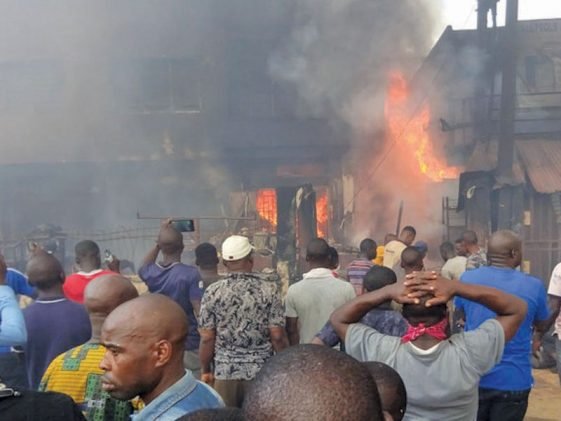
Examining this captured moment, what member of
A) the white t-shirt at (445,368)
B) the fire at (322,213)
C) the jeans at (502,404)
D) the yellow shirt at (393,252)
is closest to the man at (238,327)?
the jeans at (502,404)

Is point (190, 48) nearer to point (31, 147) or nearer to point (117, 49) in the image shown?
point (117, 49)

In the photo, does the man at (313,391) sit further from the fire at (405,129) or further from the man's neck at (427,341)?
the fire at (405,129)

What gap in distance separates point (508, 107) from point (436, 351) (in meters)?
12.4

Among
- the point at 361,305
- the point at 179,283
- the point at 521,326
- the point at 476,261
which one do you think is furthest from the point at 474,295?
the point at 476,261

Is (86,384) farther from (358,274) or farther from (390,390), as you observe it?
(358,274)

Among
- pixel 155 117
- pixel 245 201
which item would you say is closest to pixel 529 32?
pixel 245 201

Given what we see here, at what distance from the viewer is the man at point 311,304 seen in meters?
4.35

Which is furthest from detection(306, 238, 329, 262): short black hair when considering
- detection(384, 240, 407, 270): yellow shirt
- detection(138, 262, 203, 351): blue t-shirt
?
detection(384, 240, 407, 270): yellow shirt

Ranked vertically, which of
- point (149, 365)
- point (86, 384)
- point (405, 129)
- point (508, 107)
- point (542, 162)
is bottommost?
point (86, 384)

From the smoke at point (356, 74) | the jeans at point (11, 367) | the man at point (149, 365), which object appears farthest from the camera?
the smoke at point (356, 74)

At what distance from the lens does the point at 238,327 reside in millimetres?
3877

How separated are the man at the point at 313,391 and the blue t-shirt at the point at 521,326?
2.29 meters

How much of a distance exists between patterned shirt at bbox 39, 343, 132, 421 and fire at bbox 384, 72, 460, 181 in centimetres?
1845

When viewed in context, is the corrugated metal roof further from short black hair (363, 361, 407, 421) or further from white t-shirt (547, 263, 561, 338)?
short black hair (363, 361, 407, 421)
